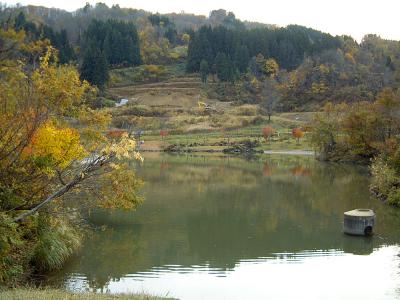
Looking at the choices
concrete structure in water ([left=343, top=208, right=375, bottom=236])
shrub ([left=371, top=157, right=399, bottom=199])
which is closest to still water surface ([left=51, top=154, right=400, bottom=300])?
concrete structure in water ([left=343, top=208, right=375, bottom=236])

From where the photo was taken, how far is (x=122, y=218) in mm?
26594

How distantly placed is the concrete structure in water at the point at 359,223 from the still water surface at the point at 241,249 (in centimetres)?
44

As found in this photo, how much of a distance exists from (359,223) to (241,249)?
5884 mm

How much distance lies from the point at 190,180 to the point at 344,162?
27.3 metres

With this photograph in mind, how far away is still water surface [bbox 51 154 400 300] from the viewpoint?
1611 cm

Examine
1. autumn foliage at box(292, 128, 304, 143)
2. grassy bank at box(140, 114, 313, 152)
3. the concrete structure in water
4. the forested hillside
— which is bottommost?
grassy bank at box(140, 114, 313, 152)

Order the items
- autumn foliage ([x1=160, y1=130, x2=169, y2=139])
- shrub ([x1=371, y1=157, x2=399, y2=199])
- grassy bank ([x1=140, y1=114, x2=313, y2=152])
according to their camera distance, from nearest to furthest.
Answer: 1. shrub ([x1=371, y1=157, x2=399, y2=199])
2. grassy bank ([x1=140, y1=114, x2=313, y2=152])
3. autumn foliage ([x1=160, y1=130, x2=169, y2=139])

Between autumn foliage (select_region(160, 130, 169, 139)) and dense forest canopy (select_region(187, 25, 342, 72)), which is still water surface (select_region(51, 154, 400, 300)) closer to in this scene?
autumn foliage (select_region(160, 130, 169, 139))

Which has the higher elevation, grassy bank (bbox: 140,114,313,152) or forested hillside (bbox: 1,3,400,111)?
forested hillside (bbox: 1,3,400,111)

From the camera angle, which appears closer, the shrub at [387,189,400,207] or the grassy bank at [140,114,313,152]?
the shrub at [387,189,400,207]

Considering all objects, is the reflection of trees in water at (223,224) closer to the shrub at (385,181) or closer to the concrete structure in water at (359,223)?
the concrete structure in water at (359,223)

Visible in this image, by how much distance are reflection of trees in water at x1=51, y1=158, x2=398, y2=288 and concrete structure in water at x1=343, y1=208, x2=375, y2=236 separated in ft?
2.02

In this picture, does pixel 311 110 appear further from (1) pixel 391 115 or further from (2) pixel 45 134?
(2) pixel 45 134

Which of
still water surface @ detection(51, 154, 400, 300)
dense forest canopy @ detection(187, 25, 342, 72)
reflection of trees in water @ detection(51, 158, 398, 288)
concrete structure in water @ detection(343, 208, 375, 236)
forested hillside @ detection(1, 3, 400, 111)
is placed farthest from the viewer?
dense forest canopy @ detection(187, 25, 342, 72)
